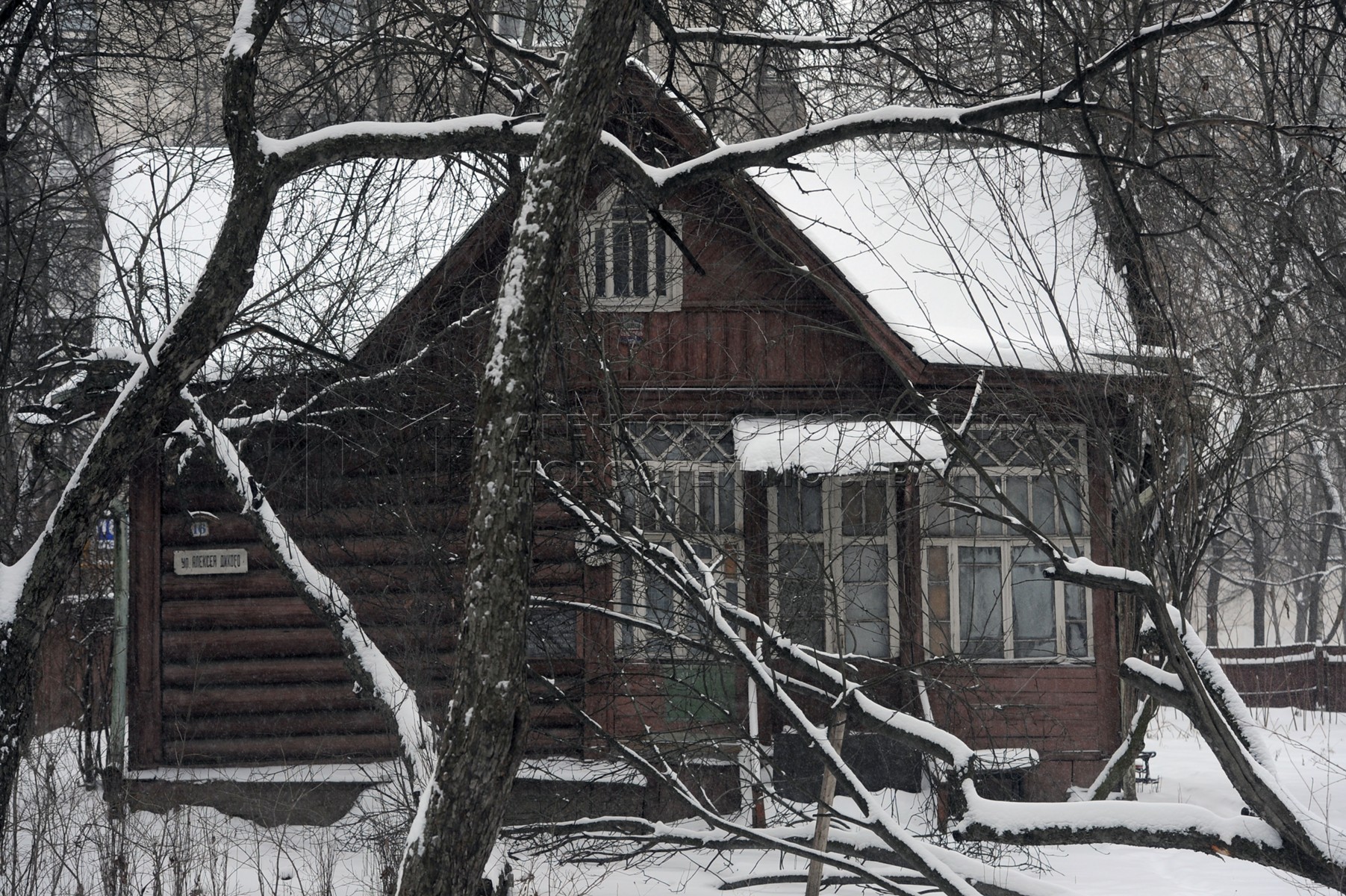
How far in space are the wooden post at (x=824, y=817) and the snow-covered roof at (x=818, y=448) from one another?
275 centimetres

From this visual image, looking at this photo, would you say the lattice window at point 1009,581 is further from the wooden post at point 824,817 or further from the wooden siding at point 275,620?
the wooden post at point 824,817

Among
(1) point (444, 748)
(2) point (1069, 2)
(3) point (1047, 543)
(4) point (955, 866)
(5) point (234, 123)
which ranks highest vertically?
(2) point (1069, 2)

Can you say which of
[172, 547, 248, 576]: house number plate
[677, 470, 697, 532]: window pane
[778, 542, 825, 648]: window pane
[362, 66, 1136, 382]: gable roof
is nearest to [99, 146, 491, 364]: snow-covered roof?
[362, 66, 1136, 382]: gable roof

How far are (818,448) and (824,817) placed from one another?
4.79m

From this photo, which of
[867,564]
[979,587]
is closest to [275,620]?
[867,564]

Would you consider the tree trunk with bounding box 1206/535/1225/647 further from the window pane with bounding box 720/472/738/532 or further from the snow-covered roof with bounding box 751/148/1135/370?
the window pane with bounding box 720/472/738/532

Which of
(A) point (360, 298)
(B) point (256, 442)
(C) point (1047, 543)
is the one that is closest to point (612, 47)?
(C) point (1047, 543)

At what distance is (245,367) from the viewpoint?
8867 mm

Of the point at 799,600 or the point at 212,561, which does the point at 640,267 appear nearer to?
the point at 799,600

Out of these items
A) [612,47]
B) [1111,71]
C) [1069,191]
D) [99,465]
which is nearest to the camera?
[612,47]

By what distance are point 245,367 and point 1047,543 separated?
6.66m

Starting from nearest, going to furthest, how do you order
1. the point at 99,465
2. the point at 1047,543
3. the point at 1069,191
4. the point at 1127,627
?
the point at 1047,543 → the point at 99,465 → the point at 1127,627 → the point at 1069,191

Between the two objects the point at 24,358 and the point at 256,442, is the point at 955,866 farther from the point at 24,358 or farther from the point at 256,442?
the point at 24,358

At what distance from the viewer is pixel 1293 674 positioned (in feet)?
64.6
